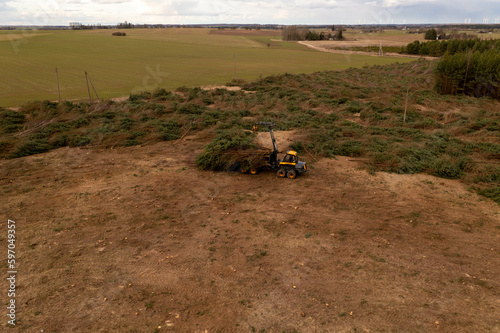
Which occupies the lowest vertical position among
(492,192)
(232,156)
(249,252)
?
(249,252)

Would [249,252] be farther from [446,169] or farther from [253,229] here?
[446,169]

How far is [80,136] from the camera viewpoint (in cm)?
1923

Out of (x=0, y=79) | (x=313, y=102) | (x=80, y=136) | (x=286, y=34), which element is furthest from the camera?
(x=286, y=34)

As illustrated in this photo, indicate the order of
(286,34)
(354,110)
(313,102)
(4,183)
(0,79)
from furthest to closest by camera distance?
(286,34), (0,79), (313,102), (354,110), (4,183)

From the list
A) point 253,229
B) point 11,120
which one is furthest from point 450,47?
point 11,120

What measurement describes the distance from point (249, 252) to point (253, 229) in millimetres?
1262

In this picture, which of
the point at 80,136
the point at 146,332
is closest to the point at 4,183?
the point at 80,136

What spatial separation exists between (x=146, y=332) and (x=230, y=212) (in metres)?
5.47

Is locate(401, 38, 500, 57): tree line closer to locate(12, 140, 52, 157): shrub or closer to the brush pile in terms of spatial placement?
the brush pile

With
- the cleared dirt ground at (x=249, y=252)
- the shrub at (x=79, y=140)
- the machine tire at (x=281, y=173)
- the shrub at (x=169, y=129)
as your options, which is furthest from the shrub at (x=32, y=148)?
the machine tire at (x=281, y=173)

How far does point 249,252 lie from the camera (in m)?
9.70

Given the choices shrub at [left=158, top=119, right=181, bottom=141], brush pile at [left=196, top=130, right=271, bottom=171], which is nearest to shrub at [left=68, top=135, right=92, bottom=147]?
shrub at [left=158, top=119, right=181, bottom=141]

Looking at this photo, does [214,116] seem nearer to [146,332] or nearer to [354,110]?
[354,110]

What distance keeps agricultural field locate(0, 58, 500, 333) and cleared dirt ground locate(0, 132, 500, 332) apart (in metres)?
0.05
